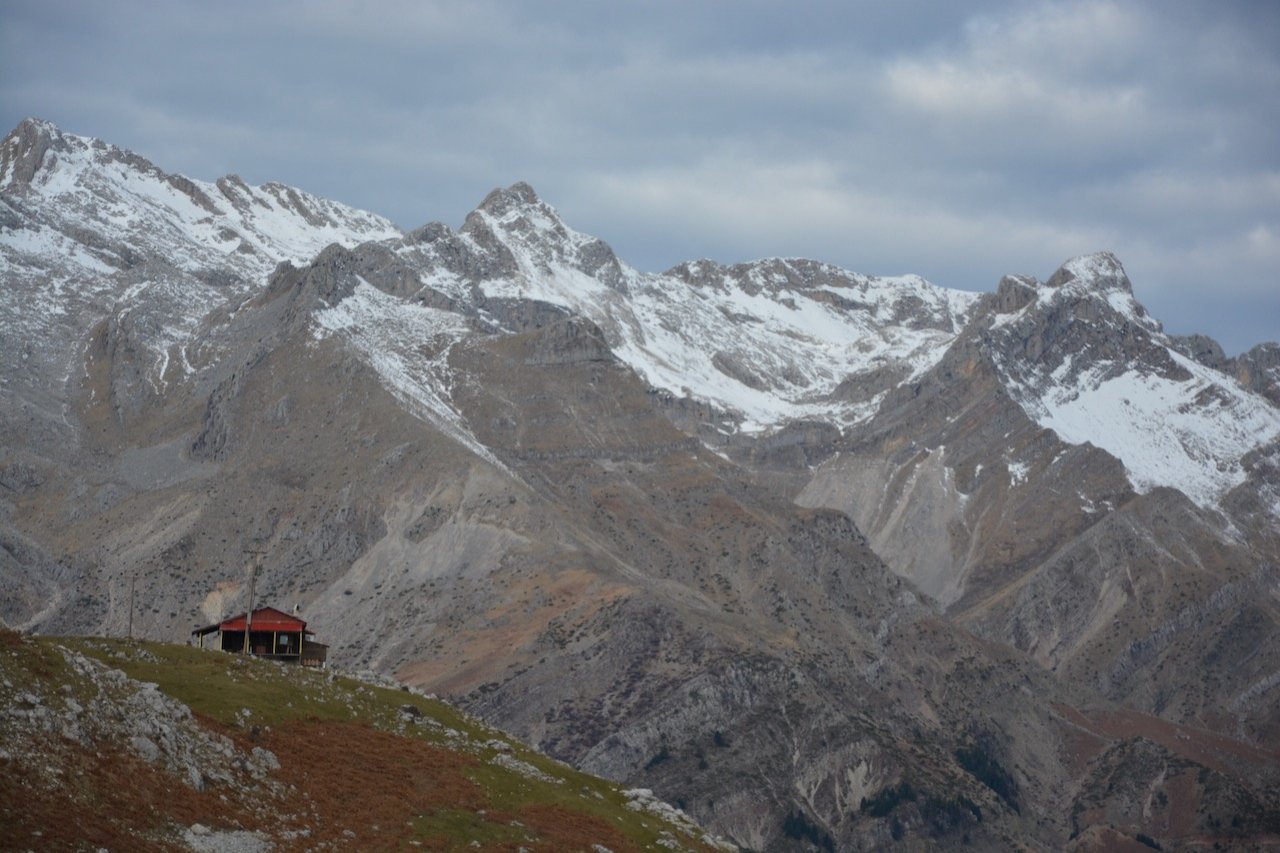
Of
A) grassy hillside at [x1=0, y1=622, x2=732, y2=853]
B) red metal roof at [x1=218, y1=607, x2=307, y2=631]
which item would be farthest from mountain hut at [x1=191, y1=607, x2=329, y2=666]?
grassy hillside at [x1=0, y1=622, x2=732, y2=853]

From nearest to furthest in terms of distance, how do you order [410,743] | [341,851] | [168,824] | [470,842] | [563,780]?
[168,824] < [341,851] < [470,842] < [410,743] < [563,780]

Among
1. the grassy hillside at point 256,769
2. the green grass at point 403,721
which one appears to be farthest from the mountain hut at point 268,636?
the grassy hillside at point 256,769

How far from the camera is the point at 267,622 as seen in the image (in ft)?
414

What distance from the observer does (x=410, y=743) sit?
91625 mm

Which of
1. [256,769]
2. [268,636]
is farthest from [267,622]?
[256,769]

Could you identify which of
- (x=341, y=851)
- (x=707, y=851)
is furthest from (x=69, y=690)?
(x=707, y=851)

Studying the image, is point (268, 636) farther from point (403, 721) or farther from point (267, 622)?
point (403, 721)

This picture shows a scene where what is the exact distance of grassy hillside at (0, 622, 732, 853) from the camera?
67.2 m

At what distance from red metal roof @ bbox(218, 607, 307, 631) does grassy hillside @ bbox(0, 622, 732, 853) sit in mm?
22747

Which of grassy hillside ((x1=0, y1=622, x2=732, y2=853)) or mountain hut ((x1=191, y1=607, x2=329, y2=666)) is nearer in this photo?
grassy hillside ((x1=0, y1=622, x2=732, y2=853))

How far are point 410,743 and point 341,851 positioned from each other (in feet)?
57.4

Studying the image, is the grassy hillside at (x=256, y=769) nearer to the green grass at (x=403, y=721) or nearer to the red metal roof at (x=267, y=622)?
the green grass at (x=403, y=721)

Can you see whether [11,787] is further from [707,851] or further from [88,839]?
[707,851]

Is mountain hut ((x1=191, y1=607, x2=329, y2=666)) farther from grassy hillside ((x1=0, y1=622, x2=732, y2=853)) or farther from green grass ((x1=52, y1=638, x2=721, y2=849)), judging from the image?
grassy hillside ((x1=0, y1=622, x2=732, y2=853))
